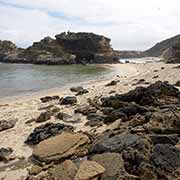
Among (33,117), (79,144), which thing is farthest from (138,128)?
(33,117)

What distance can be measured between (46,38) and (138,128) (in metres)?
101

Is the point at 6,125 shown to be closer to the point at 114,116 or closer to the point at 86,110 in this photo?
the point at 86,110

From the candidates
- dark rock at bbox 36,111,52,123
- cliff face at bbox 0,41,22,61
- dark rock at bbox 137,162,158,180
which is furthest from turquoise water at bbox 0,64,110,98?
cliff face at bbox 0,41,22,61

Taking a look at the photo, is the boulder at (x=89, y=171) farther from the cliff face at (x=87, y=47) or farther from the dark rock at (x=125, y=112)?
the cliff face at (x=87, y=47)

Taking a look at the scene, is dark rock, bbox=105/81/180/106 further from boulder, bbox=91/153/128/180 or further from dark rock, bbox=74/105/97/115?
boulder, bbox=91/153/128/180

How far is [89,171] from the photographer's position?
28.9 ft

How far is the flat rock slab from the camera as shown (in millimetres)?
10742

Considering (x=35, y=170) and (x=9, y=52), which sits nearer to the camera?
(x=35, y=170)

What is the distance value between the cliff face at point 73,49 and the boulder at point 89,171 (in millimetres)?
88662

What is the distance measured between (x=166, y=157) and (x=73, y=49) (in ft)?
320

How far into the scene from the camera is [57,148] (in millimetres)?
11031

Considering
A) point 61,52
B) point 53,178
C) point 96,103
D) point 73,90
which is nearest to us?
point 53,178

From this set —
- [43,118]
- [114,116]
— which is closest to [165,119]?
[114,116]

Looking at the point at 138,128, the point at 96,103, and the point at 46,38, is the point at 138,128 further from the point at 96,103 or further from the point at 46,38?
the point at 46,38
